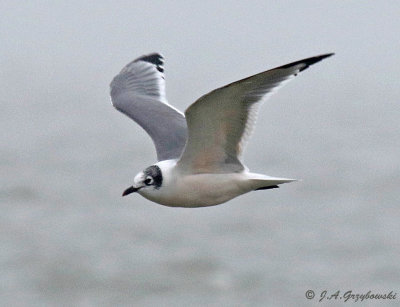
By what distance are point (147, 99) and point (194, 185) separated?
1.78m

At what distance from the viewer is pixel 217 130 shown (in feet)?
16.9

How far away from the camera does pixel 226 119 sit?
510cm

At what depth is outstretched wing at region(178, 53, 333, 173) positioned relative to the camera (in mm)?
4789

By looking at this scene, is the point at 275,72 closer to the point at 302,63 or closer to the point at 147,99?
the point at 302,63

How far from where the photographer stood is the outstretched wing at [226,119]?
4789mm

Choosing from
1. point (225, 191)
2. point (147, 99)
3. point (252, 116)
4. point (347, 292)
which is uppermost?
point (147, 99)

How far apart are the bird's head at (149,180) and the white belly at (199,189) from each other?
0.03 meters

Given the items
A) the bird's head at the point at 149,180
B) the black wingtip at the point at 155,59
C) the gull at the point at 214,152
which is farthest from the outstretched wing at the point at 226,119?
the black wingtip at the point at 155,59

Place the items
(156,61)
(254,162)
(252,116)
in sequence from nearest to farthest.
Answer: (252,116) < (156,61) < (254,162)

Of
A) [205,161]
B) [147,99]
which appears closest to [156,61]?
[147,99]

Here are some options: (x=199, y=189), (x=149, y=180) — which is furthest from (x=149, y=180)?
(x=199, y=189)

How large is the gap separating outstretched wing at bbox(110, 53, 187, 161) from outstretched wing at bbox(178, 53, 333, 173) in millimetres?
582

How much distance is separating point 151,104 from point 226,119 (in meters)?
1.81

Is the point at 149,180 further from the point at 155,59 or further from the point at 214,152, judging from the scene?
the point at 155,59
